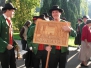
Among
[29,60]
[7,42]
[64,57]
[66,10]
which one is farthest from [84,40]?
[66,10]

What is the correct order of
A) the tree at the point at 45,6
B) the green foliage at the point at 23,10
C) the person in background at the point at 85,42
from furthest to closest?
the tree at the point at 45,6, the green foliage at the point at 23,10, the person in background at the point at 85,42

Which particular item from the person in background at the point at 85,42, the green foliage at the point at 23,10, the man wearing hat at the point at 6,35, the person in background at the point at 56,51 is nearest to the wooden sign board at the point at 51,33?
the person in background at the point at 56,51

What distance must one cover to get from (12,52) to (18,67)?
2831 millimetres

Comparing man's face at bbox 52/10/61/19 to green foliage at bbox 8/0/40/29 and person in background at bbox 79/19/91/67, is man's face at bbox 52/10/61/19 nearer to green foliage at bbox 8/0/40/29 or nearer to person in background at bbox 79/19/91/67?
person in background at bbox 79/19/91/67

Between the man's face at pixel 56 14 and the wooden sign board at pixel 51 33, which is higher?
the man's face at pixel 56 14

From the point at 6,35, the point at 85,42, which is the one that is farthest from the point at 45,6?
the point at 6,35

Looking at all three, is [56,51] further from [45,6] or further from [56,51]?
[45,6]

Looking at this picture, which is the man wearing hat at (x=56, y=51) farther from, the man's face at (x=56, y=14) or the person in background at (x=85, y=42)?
the person in background at (x=85, y=42)

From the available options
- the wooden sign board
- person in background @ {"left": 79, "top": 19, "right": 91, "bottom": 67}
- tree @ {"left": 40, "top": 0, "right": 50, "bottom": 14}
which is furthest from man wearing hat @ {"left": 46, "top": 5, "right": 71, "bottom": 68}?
tree @ {"left": 40, "top": 0, "right": 50, "bottom": 14}

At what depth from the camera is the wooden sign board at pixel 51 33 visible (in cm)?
448

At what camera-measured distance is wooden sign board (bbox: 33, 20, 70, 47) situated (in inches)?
177

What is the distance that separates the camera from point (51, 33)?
4551mm

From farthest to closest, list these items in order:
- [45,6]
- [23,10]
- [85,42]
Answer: [45,6] → [23,10] → [85,42]

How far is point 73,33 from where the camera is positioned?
4.61 m
